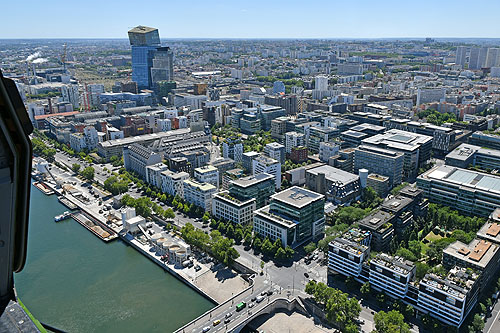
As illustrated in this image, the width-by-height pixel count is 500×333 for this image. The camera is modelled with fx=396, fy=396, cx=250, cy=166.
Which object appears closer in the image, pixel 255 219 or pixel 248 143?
pixel 255 219

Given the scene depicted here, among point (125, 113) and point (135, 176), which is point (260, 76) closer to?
point (125, 113)

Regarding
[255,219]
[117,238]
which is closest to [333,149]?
[255,219]

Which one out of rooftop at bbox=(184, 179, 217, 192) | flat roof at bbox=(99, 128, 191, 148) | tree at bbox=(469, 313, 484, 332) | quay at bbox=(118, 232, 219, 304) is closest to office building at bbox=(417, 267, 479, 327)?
tree at bbox=(469, 313, 484, 332)

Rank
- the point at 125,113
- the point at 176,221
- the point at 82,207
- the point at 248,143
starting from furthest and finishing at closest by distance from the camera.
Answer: the point at 125,113 < the point at 248,143 < the point at 82,207 < the point at 176,221

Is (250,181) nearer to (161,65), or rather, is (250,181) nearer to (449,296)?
(449,296)

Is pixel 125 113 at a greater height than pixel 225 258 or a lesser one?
greater

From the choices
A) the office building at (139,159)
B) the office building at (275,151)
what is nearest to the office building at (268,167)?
the office building at (275,151)

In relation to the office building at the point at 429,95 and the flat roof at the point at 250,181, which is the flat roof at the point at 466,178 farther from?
the office building at the point at 429,95
